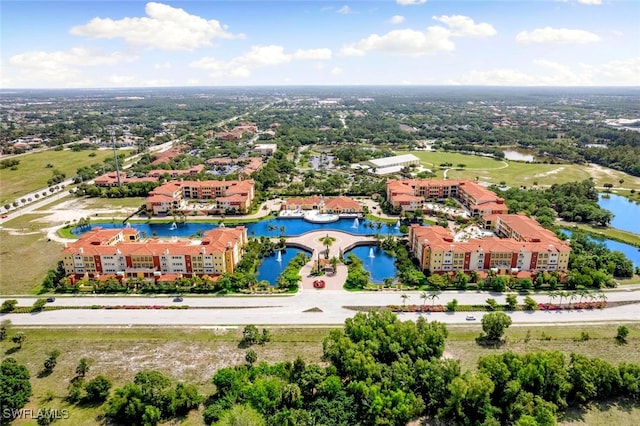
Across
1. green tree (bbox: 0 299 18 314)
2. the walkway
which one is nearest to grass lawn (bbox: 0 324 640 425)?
green tree (bbox: 0 299 18 314)

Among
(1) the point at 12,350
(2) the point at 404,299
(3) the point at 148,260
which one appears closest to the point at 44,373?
(1) the point at 12,350

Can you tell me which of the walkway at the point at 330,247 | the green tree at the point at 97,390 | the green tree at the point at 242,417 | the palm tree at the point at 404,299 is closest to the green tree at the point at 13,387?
the green tree at the point at 97,390

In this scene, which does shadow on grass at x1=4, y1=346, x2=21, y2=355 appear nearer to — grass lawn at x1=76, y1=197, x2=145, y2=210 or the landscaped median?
the landscaped median

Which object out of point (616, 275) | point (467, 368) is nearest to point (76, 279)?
point (467, 368)

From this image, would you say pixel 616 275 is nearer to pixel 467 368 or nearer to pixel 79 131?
pixel 467 368

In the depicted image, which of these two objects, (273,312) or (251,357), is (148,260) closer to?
(273,312)

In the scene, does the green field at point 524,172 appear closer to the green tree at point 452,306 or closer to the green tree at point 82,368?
the green tree at point 452,306
